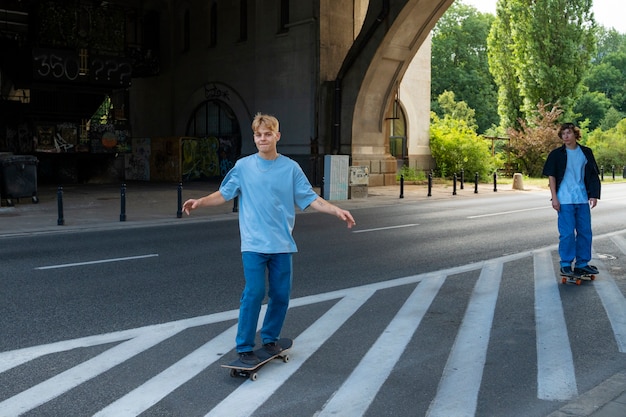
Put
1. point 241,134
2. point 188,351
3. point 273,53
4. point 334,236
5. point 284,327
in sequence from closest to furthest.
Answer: point 188,351 < point 284,327 < point 334,236 < point 273,53 < point 241,134

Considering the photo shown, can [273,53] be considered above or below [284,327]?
above

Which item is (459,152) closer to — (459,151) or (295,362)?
(459,151)

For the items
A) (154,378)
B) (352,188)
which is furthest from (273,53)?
(154,378)

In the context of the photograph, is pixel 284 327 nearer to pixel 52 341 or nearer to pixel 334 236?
pixel 52 341

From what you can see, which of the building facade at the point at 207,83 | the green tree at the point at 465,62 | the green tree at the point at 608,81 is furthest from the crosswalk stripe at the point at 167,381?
the green tree at the point at 608,81

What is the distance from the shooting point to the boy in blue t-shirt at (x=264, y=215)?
16.1ft

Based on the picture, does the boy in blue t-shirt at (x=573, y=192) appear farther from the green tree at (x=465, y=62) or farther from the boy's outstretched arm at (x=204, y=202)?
the green tree at (x=465, y=62)

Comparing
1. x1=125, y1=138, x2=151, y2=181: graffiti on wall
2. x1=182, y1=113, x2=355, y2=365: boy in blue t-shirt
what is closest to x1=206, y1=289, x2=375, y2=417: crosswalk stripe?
x1=182, y1=113, x2=355, y2=365: boy in blue t-shirt

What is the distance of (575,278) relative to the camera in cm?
832

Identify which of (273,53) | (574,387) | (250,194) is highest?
(273,53)

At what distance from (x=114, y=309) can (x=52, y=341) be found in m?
1.19

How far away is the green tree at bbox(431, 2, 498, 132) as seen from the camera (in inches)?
2694

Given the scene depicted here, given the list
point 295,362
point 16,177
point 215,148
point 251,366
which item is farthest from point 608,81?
point 251,366

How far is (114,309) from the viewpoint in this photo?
22.4ft
